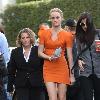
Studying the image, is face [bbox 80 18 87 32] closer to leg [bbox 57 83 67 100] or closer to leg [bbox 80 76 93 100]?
leg [bbox 80 76 93 100]

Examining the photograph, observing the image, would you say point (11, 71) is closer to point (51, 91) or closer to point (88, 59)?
point (51, 91)

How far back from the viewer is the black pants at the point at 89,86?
8.48 m

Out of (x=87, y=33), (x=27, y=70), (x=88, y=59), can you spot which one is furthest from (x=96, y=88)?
(x=27, y=70)

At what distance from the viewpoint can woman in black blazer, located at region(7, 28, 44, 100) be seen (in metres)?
8.90

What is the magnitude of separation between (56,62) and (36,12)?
19905 mm

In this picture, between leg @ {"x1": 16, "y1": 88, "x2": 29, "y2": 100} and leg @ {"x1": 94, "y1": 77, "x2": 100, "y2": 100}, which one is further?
leg @ {"x1": 16, "y1": 88, "x2": 29, "y2": 100}

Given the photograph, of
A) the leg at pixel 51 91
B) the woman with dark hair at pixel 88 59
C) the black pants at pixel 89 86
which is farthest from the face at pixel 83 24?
the leg at pixel 51 91

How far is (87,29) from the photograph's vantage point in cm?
859

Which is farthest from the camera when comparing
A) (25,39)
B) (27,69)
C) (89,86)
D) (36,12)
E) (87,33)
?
(36,12)

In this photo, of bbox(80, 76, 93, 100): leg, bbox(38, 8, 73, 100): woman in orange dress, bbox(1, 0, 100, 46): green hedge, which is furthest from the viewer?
bbox(1, 0, 100, 46): green hedge

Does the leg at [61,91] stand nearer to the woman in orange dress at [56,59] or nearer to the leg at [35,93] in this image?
the woman in orange dress at [56,59]

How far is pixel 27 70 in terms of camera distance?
29.2 ft

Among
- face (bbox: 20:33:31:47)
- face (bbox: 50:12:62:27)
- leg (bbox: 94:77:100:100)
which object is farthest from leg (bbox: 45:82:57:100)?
face (bbox: 50:12:62:27)

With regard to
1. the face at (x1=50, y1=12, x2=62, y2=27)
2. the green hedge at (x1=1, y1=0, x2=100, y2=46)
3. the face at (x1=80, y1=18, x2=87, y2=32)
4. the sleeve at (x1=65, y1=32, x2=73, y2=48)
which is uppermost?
the face at (x1=50, y1=12, x2=62, y2=27)
